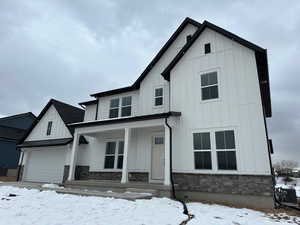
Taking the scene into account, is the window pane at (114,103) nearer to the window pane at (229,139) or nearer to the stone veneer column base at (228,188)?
the stone veneer column base at (228,188)

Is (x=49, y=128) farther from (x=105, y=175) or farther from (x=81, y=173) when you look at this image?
(x=105, y=175)

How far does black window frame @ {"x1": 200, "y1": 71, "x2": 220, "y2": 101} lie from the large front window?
557cm

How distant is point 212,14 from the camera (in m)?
14.2

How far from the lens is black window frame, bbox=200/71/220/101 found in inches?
341

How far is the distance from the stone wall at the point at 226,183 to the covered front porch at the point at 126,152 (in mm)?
923

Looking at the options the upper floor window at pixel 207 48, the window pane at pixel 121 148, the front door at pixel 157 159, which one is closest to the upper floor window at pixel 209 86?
the upper floor window at pixel 207 48

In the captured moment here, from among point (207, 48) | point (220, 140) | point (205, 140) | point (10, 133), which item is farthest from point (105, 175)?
point (10, 133)

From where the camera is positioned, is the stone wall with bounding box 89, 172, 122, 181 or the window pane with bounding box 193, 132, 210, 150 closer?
the window pane with bounding box 193, 132, 210, 150

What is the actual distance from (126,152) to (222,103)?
196 inches

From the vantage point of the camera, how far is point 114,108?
493 inches

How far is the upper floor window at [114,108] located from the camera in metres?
12.4

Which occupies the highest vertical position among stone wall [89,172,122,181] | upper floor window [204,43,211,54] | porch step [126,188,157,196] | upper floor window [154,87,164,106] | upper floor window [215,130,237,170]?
upper floor window [204,43,211,54]

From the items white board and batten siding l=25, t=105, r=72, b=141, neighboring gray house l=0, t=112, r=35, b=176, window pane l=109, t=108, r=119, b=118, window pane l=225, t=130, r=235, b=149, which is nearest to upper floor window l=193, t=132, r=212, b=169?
window pane l=225, t=130, r=235, b=149

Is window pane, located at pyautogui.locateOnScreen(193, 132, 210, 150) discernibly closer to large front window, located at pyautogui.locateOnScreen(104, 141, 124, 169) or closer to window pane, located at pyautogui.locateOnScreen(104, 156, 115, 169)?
large front window, located at pyautogui.locateOnScreen(104, 141, 124, 169)
